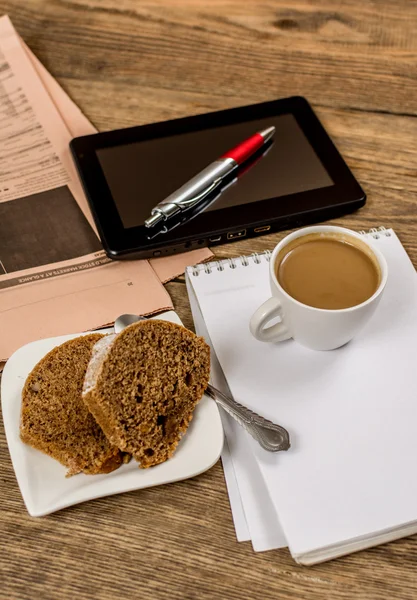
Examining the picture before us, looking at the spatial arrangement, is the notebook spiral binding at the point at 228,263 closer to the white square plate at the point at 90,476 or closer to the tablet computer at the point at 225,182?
the tablet computer at the point at 225,182

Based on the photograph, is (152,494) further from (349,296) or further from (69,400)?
(349,296)

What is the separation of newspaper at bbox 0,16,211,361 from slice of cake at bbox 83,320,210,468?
142mm

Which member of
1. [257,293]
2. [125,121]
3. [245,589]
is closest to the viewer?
[245,589]

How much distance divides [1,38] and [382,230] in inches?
28.1

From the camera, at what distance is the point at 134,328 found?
27.3 inches

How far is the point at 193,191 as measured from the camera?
35.8 inches

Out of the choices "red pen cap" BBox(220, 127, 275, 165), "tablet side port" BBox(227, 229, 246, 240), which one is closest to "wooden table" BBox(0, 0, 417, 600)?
"tablet side port" BBox(227, 229, 246, 240)

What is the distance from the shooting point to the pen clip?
0.90 m

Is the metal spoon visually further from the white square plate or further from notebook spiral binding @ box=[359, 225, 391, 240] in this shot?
notebook spiral binding @ box=[359, 225, 391, 240]

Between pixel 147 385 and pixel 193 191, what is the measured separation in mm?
321

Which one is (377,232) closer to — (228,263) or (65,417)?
(228,263)

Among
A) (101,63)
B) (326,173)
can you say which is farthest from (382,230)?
(101,63)

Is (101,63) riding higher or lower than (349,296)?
higher


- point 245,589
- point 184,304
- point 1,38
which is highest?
point 1,38
